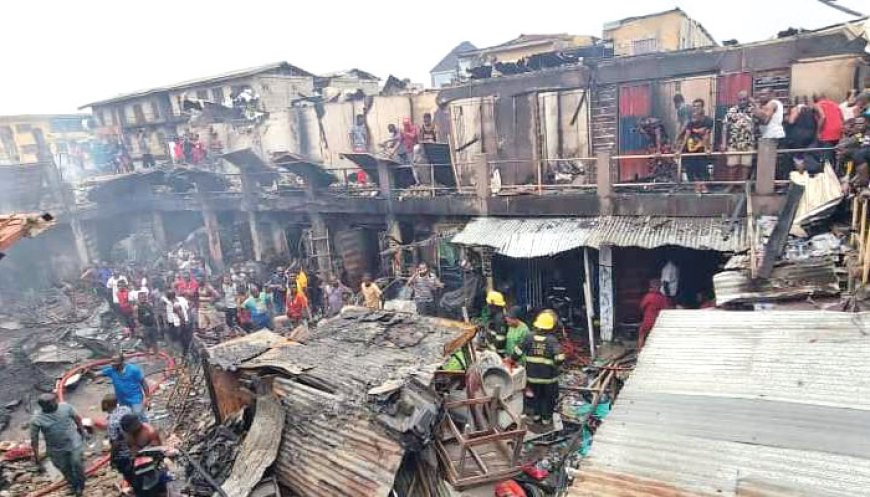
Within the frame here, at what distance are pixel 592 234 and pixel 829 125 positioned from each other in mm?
4643

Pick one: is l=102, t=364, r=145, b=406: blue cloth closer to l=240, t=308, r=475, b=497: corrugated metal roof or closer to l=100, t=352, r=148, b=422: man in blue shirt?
l=100, t=352, r=148, b=422: man in blue shirt

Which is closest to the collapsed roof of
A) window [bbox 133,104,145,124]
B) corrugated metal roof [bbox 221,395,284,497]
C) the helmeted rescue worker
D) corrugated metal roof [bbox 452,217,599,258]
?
corrugated metal roof [bbox 221,395,284,497]

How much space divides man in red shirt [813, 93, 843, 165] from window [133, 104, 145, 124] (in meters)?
33.9

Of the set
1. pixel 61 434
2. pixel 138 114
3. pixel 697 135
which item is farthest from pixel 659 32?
pixel 138 114

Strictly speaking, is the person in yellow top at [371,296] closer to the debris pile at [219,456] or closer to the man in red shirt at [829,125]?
the debris pile at [219,456]

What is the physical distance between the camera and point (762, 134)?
1073cm

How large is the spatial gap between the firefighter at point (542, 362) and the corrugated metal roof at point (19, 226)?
7672mm

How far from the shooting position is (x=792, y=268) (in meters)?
7.06

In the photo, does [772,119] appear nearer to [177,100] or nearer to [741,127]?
[741,127]

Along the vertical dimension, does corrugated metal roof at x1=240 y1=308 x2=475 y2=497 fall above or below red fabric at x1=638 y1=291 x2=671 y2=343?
above

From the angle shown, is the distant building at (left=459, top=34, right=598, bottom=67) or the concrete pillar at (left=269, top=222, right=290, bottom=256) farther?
the distant building at (left=459, top=34, right=598, bottom=67)

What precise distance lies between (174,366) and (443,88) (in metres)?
11.4

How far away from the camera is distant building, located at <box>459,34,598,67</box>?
25625mm

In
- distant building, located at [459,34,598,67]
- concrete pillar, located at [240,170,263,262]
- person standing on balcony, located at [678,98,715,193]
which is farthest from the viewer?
distant building, located at [459,34,598,67]
